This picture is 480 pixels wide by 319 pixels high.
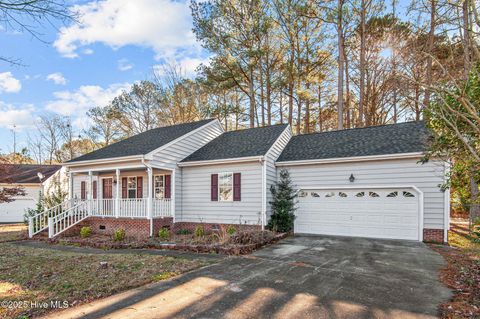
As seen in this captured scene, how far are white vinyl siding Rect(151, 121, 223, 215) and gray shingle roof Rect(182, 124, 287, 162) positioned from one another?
0.30m

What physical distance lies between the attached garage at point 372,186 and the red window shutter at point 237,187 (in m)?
1.89

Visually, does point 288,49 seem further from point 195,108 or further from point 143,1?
point 143,1

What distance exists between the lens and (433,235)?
384 inches

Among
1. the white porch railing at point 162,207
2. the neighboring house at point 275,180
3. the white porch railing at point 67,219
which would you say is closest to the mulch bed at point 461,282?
the neighboring house at point 275,180

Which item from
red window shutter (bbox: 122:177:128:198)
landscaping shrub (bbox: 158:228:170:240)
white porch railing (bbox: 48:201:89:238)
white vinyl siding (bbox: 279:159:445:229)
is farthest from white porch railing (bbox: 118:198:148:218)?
white vinyl siding (bbox: 279:159:445:229)

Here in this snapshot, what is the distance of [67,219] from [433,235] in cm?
1545

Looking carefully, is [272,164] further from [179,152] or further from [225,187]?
[179,152]

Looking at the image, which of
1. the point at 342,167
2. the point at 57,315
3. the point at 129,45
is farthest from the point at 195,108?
the point at 57,315

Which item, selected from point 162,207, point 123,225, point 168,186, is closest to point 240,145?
point 168,186

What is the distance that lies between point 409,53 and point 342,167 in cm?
475

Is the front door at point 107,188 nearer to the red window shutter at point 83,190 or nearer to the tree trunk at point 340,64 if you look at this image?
the red window shutter at point 83,190

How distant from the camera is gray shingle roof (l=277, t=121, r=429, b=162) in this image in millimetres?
10836

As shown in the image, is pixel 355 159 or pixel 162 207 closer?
pixel 355 159

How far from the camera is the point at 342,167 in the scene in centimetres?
1141
